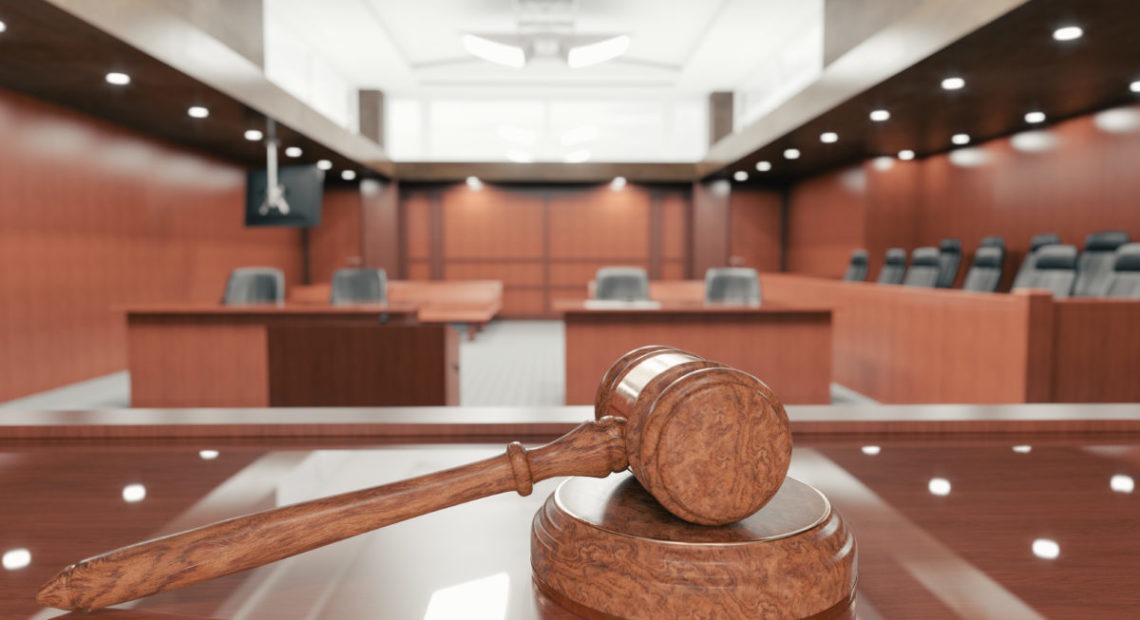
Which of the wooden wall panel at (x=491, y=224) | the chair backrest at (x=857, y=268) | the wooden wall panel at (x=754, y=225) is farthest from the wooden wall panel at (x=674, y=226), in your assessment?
the chair backrest at (x=857, y=268)

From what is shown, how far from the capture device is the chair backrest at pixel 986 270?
757cm

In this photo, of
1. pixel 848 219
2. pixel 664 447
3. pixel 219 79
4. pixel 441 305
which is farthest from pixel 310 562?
pixel 848 219

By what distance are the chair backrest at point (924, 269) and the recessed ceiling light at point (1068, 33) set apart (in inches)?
164

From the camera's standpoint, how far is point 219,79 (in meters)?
5.90

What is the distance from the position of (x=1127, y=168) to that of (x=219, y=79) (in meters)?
8.40

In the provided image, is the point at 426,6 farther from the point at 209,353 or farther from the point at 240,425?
the point at 240,425

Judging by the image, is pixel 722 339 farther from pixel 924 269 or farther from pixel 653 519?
pixel 924 269

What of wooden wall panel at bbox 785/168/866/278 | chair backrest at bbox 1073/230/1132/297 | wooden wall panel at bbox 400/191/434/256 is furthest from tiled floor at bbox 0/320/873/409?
wooden wall panel at bbox 785/168/866/278

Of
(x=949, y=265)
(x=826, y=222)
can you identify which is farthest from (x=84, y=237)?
(x=826, y=222)

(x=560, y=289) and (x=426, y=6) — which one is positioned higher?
(x=426, y=6)

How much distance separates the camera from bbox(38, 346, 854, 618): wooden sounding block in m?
0.44

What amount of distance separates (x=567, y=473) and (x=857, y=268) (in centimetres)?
1040

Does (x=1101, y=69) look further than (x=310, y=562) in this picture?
Yes

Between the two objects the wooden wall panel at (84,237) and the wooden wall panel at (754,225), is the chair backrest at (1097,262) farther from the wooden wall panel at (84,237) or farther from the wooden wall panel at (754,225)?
the wooden wall panel at (84,237)
